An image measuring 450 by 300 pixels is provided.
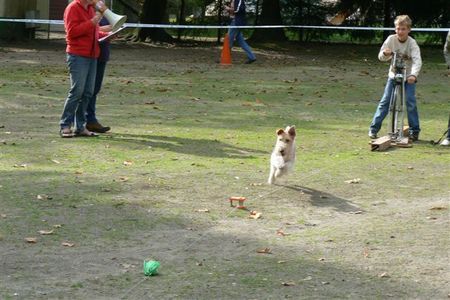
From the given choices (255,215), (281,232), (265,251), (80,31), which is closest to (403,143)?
(80,31)

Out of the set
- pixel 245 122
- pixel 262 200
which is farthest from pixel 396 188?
pixel 245 122

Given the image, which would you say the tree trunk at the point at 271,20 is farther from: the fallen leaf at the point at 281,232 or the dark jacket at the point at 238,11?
the fallen leaf at the point at 281,232

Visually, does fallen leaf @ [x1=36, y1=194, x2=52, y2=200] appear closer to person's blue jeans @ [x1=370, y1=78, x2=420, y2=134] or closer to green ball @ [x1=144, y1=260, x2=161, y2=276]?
green ball @ [x1=144, y1=260, x2=161, y2=276]

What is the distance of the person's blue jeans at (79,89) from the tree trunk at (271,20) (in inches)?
756

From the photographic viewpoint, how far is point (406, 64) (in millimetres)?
12805

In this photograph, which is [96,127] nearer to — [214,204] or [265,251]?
[214,204]

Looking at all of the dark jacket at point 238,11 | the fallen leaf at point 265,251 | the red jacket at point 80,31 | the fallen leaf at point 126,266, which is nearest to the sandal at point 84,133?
the red jacket at point 80,31

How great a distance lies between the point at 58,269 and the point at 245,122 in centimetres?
816

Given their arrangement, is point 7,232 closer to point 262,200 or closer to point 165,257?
point 165,257

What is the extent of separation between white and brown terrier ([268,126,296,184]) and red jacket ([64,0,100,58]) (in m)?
3.27

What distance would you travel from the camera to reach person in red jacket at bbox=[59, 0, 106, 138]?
1188cm

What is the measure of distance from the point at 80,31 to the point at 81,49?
215 mm

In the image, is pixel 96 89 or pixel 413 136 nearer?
pixel 96 89

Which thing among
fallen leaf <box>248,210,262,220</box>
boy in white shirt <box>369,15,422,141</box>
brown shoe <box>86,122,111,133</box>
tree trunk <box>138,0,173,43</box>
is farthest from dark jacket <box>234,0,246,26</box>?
fallen leaf <box>248,210,262,220</box>
